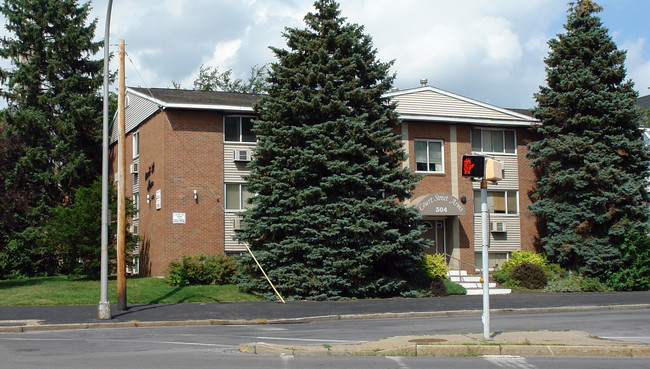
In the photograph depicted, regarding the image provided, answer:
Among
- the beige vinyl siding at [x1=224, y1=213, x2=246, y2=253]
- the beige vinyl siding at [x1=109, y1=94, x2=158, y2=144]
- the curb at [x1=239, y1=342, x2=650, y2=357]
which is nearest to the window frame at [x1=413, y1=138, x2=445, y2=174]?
the beige vinyl siding at [x1=224, y1=213, x2=246, y2=253]

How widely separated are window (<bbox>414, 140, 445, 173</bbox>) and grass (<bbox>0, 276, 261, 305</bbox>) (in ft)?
35.2

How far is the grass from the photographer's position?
2055 centimetres

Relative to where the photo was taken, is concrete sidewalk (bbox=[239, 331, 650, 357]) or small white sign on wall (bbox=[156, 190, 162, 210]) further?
small white sign on wall (bbox=[156, 190, 162, 210])

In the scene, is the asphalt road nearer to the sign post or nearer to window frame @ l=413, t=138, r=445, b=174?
the sign post

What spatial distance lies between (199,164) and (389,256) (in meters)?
9.25

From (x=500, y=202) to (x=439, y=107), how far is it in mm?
5299

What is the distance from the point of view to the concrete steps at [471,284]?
25734 millimetres

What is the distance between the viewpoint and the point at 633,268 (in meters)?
26.9

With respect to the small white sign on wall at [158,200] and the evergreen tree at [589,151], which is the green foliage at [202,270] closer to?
the small white sign on wall at [158,200]

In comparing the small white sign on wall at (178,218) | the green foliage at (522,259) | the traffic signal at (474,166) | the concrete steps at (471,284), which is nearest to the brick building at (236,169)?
the small white sign on wall at (178,218)

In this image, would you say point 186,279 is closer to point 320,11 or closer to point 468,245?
point 320,11

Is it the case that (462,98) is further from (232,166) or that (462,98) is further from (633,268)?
(232,166)

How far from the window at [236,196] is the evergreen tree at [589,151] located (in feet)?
42.2

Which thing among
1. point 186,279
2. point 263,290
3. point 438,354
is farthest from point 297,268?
point 438,354
